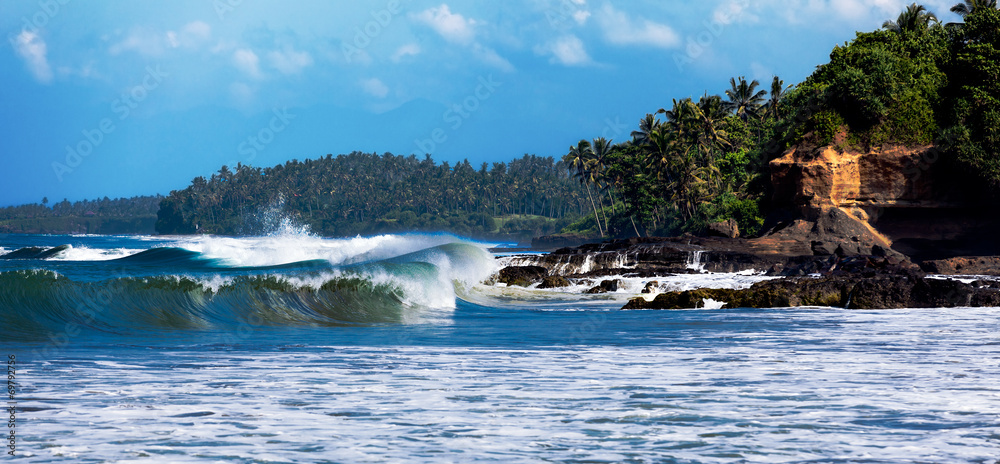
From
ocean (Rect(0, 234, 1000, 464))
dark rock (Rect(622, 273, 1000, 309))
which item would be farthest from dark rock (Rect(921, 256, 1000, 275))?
ocean (Rect(0, 234, 1000, 464))

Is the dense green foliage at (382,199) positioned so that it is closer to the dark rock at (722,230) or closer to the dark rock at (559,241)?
the dark rock at (559,241)

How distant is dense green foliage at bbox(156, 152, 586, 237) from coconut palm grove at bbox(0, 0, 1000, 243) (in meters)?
0.46

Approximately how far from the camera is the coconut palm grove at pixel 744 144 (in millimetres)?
35969

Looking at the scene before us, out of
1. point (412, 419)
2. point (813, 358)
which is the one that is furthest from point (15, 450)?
point (813, 358)

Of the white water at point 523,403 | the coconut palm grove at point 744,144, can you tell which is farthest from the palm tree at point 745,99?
the white water at point 523,403

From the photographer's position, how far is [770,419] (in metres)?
6.29

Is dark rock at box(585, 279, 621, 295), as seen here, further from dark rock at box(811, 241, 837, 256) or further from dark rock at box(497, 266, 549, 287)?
dark rock at box(811, 241, 837, 256)

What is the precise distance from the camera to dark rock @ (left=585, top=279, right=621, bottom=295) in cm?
2569

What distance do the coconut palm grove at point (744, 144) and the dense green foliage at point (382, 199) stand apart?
1.52 feet

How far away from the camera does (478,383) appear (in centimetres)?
808

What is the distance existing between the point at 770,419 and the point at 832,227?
3275 centimetres

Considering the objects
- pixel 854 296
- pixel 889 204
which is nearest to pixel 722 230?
pixel 889 204

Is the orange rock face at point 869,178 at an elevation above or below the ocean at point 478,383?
above

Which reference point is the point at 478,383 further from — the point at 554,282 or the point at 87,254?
the point at 87,254
